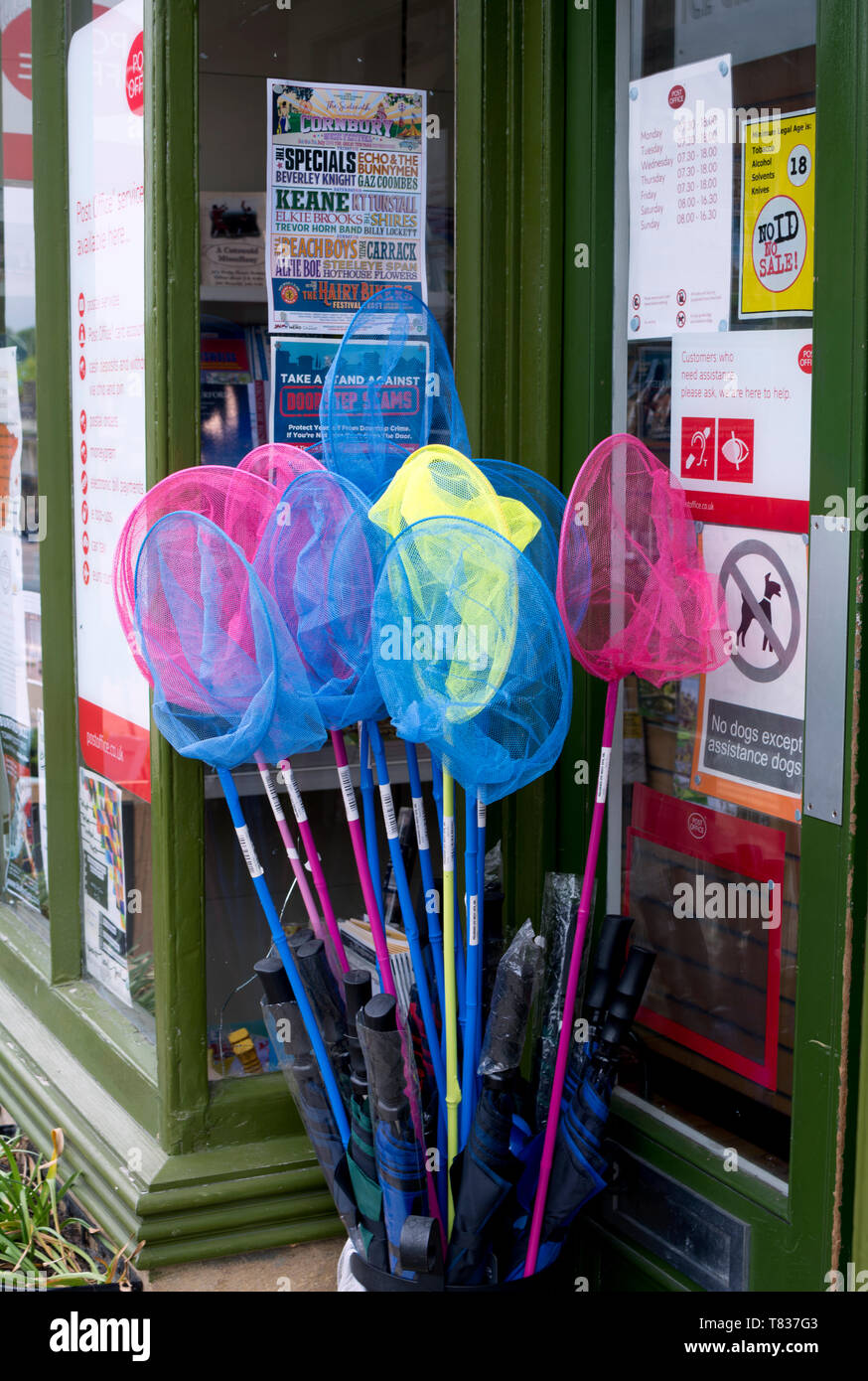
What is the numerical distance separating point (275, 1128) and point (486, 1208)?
615mm

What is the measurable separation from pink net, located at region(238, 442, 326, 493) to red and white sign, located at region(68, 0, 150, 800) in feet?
1.01

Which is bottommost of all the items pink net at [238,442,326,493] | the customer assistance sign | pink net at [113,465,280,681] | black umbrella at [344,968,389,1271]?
black umbrella at [344,968,389,1271]

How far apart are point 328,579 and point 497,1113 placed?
775 millimetres

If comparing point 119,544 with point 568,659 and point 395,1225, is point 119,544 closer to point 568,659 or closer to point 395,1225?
point 568,659

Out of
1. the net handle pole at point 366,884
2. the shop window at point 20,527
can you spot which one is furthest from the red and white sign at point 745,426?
the shop window at point 20,527

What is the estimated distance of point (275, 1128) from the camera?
2.64 meters

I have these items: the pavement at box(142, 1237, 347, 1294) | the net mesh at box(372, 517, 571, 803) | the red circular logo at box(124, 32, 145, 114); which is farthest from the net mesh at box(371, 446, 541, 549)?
the pavement at box(142, 1237, 347, 1294)

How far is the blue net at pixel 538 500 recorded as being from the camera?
2283 millimetres

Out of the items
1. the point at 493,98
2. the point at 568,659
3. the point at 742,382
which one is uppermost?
the point at 493,98

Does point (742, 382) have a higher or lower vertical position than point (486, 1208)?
higher

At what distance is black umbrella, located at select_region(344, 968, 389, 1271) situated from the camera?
7.32 feet

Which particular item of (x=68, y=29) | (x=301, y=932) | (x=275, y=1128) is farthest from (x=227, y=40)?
(x=275, y=1128)

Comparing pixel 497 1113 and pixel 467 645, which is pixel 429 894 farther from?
pixel 467 645

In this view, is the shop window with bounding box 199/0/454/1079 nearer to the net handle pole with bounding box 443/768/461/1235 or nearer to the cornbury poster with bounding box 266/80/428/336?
the cornbury poster with bounding box 266/80/428/336
